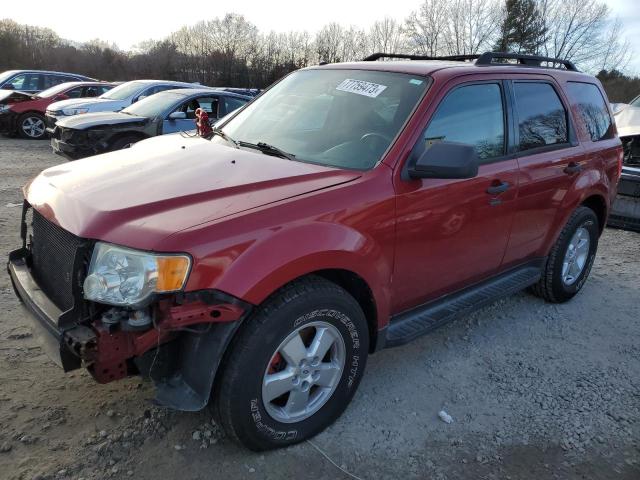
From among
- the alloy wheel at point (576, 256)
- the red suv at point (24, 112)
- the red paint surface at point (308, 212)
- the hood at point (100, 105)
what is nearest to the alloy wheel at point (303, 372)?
the red paint surface at point (308, 212)

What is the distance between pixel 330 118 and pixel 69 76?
16.2m

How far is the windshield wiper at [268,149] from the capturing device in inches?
119

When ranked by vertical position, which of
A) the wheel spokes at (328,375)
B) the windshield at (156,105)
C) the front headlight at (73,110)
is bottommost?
the wheel spokes at (328,375)

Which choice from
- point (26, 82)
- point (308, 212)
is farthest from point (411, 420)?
point (26, 82)

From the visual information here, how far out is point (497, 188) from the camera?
11.0ft

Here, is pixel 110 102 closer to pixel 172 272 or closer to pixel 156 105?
pixel 156 105

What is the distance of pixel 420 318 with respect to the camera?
3.19m

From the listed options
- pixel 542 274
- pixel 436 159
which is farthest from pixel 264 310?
pixel 542 274

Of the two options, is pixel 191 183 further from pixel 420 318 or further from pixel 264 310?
pixel 420 318

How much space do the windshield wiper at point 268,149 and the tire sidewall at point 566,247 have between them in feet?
8.57

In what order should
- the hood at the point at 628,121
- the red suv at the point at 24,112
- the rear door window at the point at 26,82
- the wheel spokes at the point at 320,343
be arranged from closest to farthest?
the wheel spokes at the point at 320,343 < the hood at the point at 628,121 < the red suv at the point at 24,112 < the rear door window at the point at 26,82

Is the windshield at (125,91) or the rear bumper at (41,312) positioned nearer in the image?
the rear bumper at (41,312)

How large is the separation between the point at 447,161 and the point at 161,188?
1469 millimetres

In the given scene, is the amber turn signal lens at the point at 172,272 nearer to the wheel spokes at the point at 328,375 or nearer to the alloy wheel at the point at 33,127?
the wheel spokes at the point at 328,375
